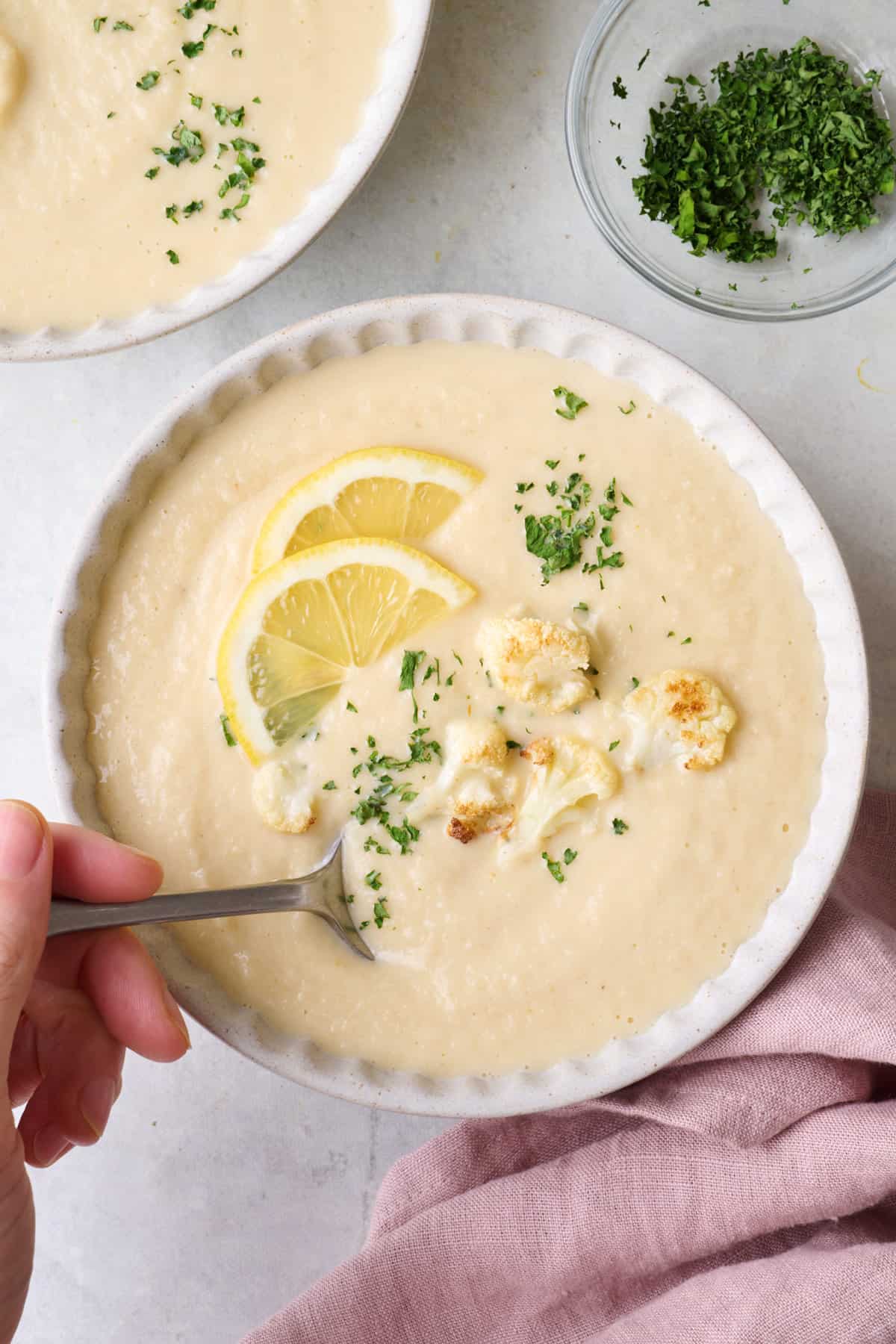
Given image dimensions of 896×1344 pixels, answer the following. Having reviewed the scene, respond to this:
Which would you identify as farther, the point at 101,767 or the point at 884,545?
the point at 884,545

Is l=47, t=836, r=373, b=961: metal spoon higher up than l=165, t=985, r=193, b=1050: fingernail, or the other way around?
l=47, t=836, r=373, b=961: metal spoon

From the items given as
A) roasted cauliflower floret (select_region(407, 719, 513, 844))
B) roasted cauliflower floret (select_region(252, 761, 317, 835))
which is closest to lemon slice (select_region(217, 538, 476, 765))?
roasted cauliflower floret (select_region(252, 761, 317, 835))

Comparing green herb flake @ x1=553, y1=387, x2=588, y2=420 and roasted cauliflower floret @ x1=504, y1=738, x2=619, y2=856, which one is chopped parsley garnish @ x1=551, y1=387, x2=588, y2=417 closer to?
green herb flake @ x1=553, y1=387, x2=588, y2=420

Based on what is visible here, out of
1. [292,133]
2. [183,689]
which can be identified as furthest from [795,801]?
[292,133]

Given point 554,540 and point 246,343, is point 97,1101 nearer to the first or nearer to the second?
point 554,540

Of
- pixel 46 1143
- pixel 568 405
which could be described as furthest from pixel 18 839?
pixel 568 405

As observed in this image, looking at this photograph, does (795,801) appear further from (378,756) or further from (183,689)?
(183,689)
